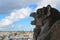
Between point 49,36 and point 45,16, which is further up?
point 45,16

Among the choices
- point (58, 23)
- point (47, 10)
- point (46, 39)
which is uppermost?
point (47, 10)

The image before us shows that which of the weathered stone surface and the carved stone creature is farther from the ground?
the carved stone creature

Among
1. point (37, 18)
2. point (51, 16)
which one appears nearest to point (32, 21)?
point (37, 18)

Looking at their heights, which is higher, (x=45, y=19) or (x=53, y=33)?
(x=45, y=19)

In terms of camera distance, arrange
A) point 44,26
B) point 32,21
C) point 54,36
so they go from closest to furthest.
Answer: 1. point 54,36
2. point 44,26
3. point 32,21

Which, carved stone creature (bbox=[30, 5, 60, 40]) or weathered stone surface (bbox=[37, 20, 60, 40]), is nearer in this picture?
weathered stone surface (bbox=[37, 20, 60, 40])

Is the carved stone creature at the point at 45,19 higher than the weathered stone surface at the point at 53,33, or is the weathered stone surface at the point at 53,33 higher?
the carved stone creature at the point at 45,19

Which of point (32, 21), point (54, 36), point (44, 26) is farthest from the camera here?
point (32, 21)

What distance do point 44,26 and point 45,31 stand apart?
0.12 m

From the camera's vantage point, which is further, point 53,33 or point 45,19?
point 45,19

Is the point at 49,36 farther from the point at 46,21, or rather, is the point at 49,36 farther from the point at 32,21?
the point at 32,21

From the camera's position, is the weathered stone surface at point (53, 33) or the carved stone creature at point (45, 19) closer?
the weathered stone surface at point (53, 33)

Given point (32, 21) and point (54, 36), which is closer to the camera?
point (54, 36)

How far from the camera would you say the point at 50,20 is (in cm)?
448
